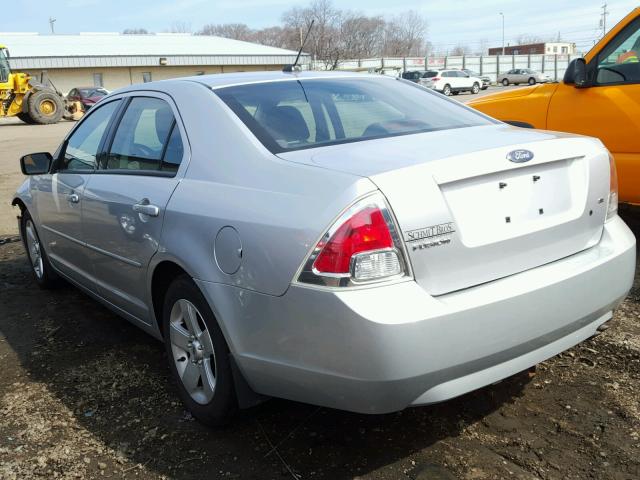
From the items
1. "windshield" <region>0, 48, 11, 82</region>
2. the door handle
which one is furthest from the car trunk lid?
"windshield" <region>0, 48, 11, 82</region>

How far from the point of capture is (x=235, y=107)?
2959mm

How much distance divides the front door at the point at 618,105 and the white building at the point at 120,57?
4372 cm

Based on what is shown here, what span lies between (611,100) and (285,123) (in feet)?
10.1

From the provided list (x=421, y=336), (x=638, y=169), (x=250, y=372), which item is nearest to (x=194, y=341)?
(x=250, y=372)

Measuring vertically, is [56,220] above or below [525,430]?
above

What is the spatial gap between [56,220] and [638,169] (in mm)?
4218

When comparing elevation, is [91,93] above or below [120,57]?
below

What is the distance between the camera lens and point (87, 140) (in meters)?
4.19

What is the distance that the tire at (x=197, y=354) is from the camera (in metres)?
2.70

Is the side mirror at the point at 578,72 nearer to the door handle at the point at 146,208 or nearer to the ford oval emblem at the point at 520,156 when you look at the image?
the ford oval emblem at the point at 520,156

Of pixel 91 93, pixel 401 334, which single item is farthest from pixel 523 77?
pixel 401 334

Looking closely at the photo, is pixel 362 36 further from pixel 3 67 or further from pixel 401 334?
pixel 401 334

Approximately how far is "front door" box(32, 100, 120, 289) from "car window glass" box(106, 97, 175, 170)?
25cm

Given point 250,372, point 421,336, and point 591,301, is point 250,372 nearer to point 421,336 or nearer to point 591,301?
point 421,336
